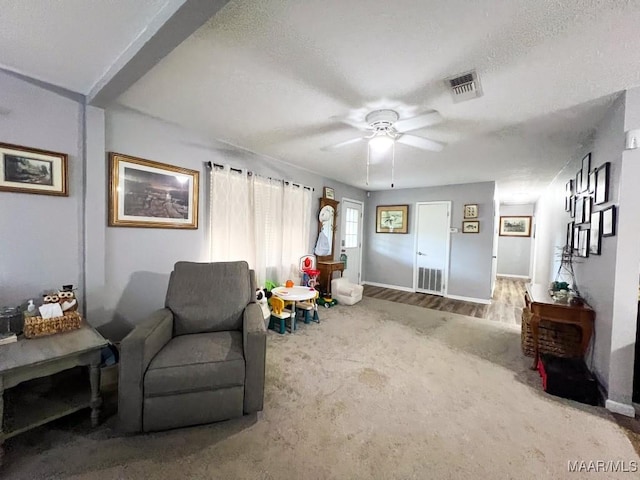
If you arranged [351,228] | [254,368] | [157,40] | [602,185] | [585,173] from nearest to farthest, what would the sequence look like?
[157,40] < [254,368] < [602,185] < [585,173] < [351,228]

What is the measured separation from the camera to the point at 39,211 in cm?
182

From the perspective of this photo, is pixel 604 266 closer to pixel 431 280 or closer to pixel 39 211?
pixel 431 280

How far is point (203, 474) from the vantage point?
1.29 metres

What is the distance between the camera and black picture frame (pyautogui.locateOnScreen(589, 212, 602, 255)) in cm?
208

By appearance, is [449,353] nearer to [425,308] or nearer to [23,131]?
[425,308]

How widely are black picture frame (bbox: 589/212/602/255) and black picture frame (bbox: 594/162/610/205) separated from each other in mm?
122

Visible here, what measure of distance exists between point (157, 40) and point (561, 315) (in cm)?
346

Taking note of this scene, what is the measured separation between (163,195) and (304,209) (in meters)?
2.11

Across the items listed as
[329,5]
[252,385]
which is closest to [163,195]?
[252,385]

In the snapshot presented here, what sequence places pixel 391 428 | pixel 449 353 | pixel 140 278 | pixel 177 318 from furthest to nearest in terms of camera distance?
pixel 449 353 → pixel 140 278 → pixel 177 318 → pixel 391 428

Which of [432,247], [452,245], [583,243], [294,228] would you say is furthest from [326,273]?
[583,243]

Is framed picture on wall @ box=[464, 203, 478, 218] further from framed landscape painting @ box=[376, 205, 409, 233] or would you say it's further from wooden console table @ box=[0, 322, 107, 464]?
wooden console table @ box=[0, 322, 107, 464]

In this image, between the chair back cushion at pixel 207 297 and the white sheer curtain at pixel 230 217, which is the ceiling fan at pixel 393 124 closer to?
the white sheer curtain at pixel 230 217

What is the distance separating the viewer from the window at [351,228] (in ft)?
18.0
